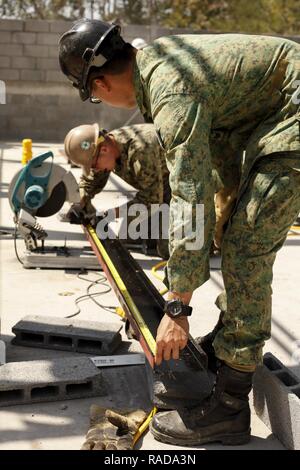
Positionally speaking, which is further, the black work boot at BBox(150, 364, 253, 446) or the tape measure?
the tape measure

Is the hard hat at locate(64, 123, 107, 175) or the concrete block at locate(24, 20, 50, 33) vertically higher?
the concrete block at locate(24, 20, 50, 33)

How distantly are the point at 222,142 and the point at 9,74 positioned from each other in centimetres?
1215

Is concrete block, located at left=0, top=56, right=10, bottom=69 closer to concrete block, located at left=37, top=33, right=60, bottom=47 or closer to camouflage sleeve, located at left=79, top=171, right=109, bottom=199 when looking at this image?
concrete block, located at left=37, top=33, right=60, bottom=47

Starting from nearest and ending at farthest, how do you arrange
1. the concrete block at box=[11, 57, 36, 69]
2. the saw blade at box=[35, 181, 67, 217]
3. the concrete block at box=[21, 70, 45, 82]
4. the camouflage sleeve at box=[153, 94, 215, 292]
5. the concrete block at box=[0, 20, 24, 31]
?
1. the camouflage sleeve at box=[153, 94, 215, 292]
2. the saw blade at box=[35, 181, 67, 217]
3. the concrete block at box=[0, 20, 24, 31]
4. the concrete block at box=[11, 57, 36, 69]
5. the concrete block at box=[21, 70, 45, 82]

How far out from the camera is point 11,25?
46.4ft

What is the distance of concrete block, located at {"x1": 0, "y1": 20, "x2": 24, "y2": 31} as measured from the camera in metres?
14.1

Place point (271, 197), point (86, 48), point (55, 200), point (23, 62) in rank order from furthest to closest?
point (23, 62)
point (55, 200)
point (86, 48)
point (271, 197)

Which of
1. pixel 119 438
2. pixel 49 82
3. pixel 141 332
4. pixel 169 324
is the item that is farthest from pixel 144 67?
pixel 49 82

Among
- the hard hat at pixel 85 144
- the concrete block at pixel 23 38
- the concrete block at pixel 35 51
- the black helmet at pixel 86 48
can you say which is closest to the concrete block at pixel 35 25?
the concrete block at pixel 23 38

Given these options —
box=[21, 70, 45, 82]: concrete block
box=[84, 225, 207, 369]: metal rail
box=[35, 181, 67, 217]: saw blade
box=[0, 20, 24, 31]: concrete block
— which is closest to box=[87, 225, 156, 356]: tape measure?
box=[84, 225, 207, 369]: metal rail

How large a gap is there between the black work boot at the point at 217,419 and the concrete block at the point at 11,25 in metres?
12.5

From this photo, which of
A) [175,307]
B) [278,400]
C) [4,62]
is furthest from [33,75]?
[175,307]

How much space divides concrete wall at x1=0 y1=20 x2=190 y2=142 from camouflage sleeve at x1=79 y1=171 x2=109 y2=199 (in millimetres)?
8994

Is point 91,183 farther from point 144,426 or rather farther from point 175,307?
point 175,307
